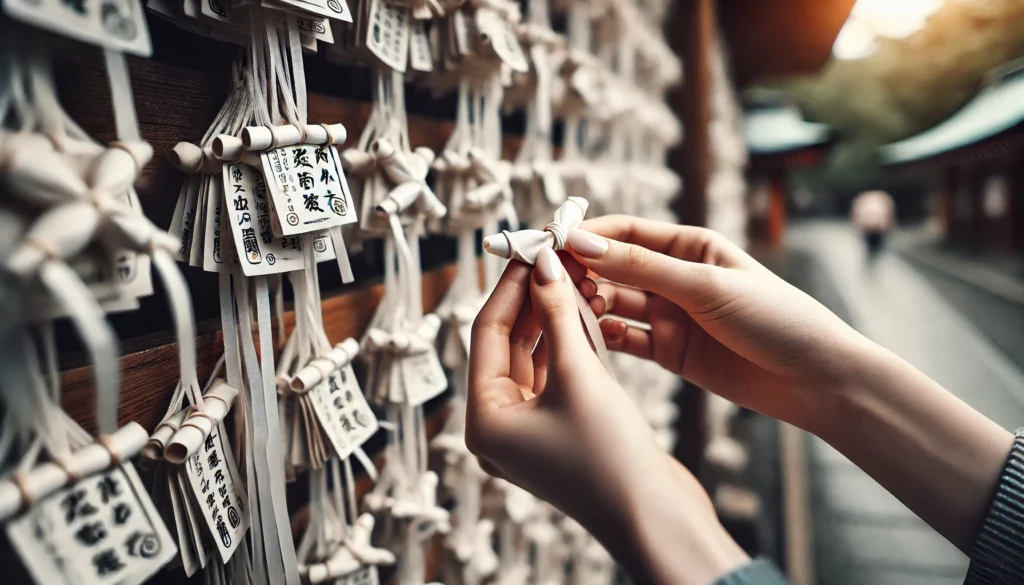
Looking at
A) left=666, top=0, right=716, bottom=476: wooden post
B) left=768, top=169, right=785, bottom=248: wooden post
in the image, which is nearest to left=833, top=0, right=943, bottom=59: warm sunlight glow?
left=666, top=0, right=716, bottom=476: wooden post

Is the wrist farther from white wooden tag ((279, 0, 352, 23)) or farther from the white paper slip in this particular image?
white wooden tag ((279, 0, 352, 23))

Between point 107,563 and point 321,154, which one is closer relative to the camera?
point 107,563

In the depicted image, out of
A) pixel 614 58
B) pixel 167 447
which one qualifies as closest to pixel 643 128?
pixel 614 58

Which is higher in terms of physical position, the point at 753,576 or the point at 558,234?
the point at 558,234

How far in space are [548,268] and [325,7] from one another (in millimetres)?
256

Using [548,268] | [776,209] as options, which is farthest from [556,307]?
[776,209]

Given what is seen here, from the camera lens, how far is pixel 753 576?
37 cm

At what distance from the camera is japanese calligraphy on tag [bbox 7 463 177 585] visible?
288mm

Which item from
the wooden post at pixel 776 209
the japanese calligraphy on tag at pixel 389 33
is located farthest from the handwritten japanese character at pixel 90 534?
the wooden post at pixel 776 209

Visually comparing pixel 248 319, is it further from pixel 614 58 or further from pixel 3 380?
pixel 614 58

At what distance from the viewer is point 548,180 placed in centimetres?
78

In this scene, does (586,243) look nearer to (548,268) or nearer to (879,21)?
(548,268)

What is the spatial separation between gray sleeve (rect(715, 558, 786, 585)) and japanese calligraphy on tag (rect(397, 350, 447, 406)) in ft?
1.03

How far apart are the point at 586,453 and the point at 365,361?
0.29 metres
